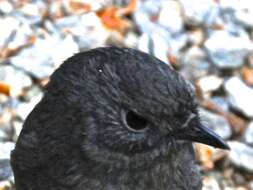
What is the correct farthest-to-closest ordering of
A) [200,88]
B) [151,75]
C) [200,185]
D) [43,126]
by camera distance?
[200,88] < [200,185] < [43,126] < [151,75]

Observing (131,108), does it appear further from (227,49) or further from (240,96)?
(227,49)

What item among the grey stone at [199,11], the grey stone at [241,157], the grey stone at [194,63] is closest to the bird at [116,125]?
the grey stone at [241,157]

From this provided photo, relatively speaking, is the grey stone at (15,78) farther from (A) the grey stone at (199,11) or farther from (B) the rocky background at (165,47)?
(A) the grey stone at (199,11)

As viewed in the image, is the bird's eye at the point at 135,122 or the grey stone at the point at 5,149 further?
the grey stone at the point at 5,149

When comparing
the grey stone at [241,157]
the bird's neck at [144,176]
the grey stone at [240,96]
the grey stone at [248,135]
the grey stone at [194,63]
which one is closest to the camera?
the bird's neck at [144,176]

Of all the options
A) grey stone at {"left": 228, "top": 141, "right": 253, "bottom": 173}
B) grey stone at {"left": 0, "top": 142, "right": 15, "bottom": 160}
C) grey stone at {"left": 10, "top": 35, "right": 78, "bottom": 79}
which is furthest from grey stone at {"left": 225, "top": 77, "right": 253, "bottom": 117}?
grey stone at {"left": 0, "top": 142, "right": 15, "bottom": 160}

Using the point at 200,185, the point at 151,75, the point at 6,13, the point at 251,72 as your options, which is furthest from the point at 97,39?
the point at 151,75

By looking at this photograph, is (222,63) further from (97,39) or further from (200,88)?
(97,39)

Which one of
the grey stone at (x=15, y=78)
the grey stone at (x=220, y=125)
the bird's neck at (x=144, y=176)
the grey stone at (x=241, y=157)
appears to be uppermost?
the bird's neck at (x=144, y=176)
